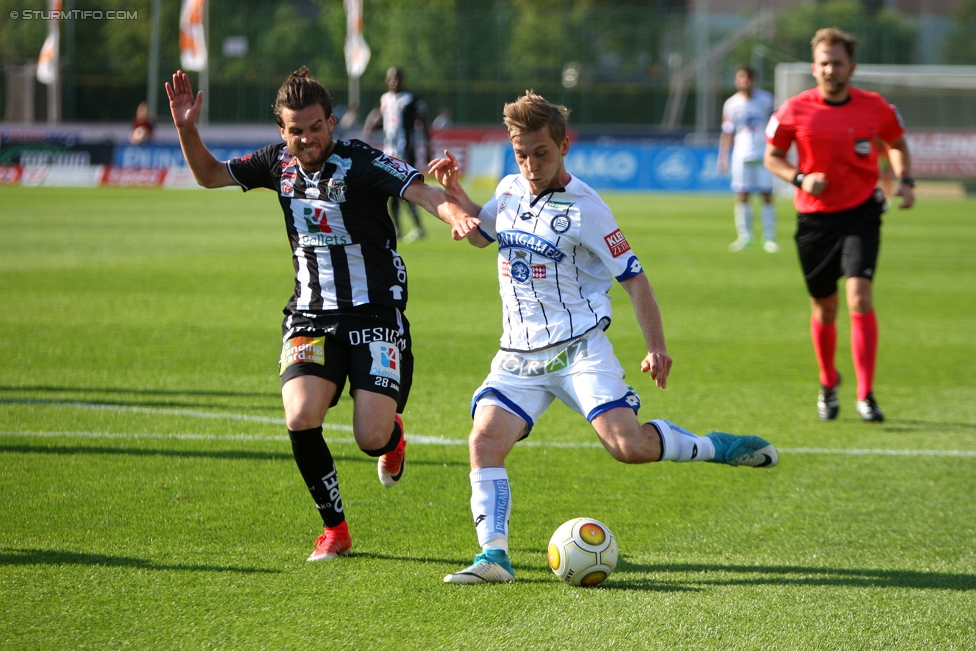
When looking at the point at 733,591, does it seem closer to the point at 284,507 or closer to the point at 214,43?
the point at 284,507

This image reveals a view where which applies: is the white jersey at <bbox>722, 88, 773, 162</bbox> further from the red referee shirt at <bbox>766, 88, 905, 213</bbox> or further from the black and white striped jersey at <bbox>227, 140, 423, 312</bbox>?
the black and white striped jersey at <bbox>227, 140, 423, 312</bbox>

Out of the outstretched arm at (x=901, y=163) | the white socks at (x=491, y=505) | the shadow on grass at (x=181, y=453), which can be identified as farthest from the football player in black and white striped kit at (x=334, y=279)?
the outstretched arm at (x=901, y=163)

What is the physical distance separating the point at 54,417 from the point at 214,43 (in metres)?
38.8

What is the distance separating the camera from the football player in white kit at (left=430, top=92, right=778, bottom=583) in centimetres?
407

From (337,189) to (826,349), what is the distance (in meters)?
3.62

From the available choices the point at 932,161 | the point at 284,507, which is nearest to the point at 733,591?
the point at 284,507

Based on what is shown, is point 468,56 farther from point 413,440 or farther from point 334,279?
point 334,279

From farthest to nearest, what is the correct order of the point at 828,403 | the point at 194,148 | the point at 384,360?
1. the point at 828,403
2. the point at 194,148
3. the point at 384,360

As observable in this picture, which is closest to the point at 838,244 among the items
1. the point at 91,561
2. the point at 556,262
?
the point at 556,262

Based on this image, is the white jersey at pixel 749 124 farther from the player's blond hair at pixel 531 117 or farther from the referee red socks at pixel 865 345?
the player's blond hair at pixel 531 117

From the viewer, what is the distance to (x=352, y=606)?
369cm

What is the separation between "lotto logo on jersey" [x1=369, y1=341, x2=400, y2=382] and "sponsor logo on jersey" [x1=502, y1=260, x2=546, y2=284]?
0.57 m

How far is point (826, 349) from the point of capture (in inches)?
270

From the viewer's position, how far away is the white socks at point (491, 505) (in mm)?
3996
